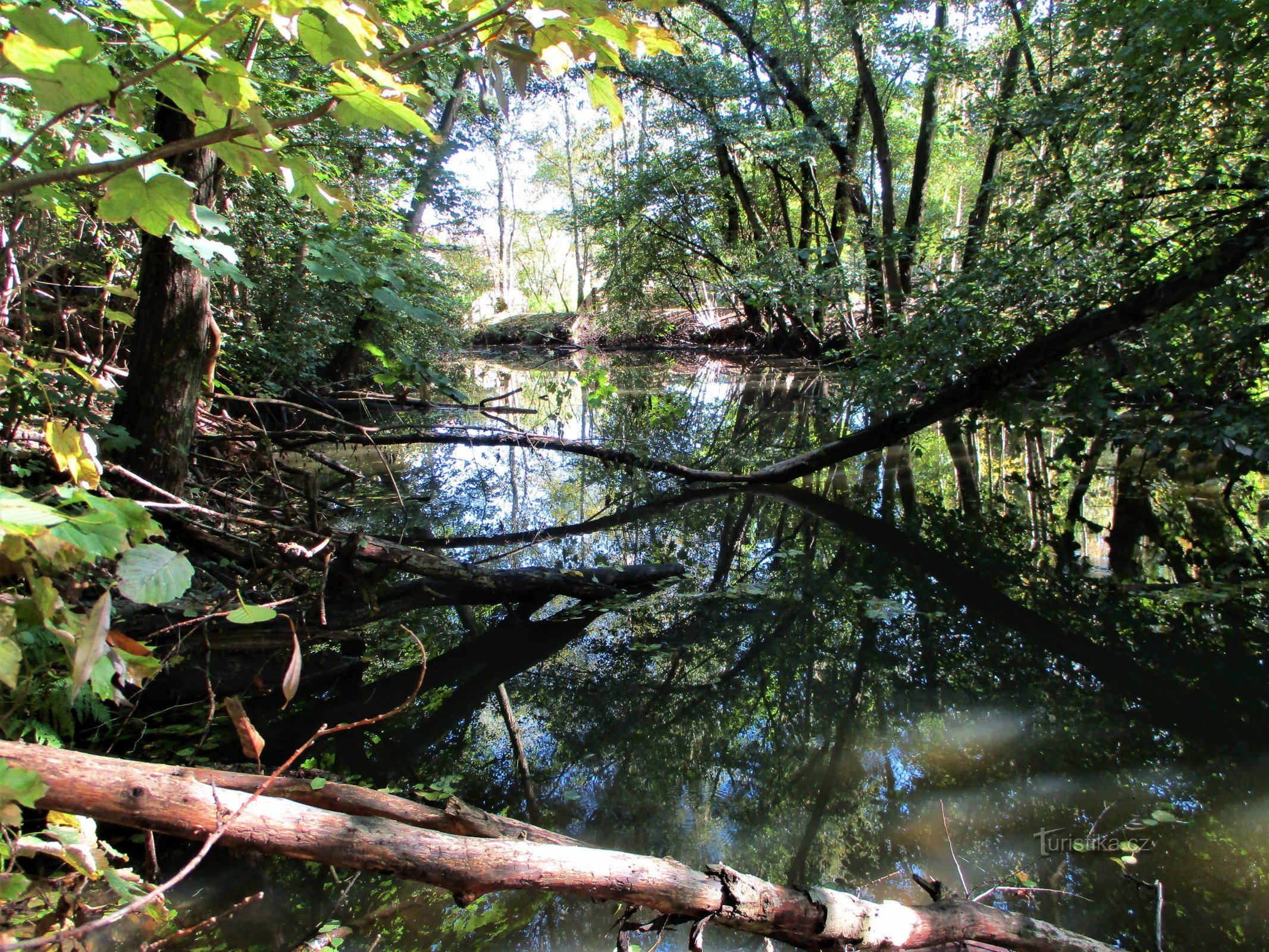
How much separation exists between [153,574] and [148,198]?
605 millimetres

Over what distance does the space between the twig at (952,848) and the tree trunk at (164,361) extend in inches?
158

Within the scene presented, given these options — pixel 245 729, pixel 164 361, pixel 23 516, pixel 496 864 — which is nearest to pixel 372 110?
pixel 23 516

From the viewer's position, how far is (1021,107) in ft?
27.2

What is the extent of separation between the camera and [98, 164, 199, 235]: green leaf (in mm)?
1024

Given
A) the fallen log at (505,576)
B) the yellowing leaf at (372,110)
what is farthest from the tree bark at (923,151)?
the yellowing leaf at (372,110)

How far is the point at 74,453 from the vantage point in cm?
134

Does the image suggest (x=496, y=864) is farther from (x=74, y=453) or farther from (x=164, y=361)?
(x=164, y=361)

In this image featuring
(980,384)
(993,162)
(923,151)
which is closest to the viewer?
(980,384)

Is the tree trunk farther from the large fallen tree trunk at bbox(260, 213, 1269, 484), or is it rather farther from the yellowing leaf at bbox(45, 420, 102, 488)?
the yellowing leaf at bbox(45, 420, 102, 488)

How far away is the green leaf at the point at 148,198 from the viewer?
1.02 metres

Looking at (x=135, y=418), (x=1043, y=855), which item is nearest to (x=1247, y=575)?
(x=1043, y=855)

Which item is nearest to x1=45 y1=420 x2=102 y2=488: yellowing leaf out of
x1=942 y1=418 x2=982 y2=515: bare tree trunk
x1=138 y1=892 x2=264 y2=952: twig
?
x1=138 y1=892 x2=264 y2=952: twig

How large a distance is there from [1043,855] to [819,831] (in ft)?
2.69

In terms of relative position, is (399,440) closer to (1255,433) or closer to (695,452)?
(695,452)
